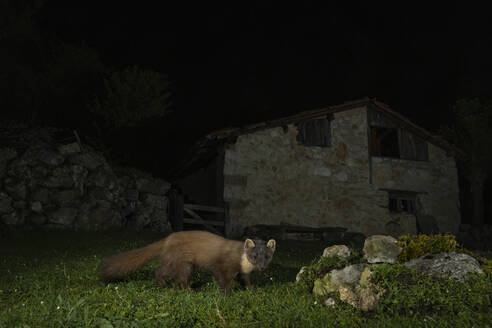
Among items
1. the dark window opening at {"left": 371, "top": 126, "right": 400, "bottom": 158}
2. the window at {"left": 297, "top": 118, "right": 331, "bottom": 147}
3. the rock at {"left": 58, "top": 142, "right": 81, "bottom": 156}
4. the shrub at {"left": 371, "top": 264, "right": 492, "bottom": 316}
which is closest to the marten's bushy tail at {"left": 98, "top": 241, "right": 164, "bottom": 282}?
the shrub at {"left": 371, "top": 264, "right": 492, "bottom": 316}

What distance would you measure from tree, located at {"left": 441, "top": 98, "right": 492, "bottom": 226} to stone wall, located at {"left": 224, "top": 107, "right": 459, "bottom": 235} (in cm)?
448

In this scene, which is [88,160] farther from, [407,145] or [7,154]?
[407,145]

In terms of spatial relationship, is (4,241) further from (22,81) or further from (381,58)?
(381,58)

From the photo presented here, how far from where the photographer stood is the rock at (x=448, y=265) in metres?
7.33

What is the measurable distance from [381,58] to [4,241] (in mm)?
59112

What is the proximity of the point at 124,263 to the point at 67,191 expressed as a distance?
12.2 meters

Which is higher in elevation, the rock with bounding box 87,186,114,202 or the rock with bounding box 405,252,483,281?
the rock with bounding box 87,186,114,202

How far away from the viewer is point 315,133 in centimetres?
2384

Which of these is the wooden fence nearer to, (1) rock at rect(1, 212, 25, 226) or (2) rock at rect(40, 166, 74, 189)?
(2) rock at rect(40, 166, 74, 189)

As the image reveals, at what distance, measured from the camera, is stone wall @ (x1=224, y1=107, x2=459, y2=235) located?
21.9 meters

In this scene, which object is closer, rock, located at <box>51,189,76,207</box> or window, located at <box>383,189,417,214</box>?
rock, located at <box>51,189,76,207</box>

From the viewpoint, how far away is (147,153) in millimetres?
28172

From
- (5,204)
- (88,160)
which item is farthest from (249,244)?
(88,160)

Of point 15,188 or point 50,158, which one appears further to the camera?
point 50,158
